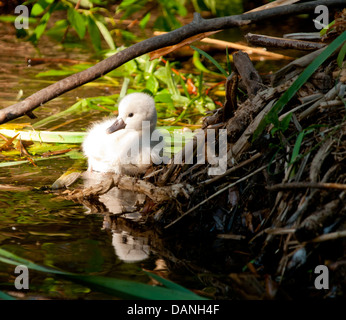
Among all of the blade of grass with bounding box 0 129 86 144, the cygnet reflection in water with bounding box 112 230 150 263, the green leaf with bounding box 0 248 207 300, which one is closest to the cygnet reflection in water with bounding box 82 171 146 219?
the cygnet reflection in water with bounding box 112 230 150 263

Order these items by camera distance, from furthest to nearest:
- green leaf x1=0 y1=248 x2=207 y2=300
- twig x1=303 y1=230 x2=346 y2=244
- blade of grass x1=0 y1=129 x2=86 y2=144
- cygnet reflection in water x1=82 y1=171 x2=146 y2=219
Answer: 1. blade of grass x1=0 y1=129 x2=86 y2=144
2. cygnet reflection in water x1=82 y1=171 x2=146 y2=219
3. twig x1=303 y1=230 x2=346 y2=244
4. green leaf x1=0 y1=248 x2=207 y2=300

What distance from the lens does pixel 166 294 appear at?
2164mm

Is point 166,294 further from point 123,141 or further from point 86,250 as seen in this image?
point 123,141

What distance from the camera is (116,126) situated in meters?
4.21

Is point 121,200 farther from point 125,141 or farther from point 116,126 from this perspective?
point 116,126

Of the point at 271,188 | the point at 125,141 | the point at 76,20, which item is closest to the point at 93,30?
the point at 76,20

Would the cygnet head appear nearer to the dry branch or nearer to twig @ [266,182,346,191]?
the dry branch

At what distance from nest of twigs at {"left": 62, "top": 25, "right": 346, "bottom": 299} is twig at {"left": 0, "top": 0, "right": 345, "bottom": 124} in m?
0.26

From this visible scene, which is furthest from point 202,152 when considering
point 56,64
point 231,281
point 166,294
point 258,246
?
point 56,64

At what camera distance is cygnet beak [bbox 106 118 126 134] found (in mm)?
4184

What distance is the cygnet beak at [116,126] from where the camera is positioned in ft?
13.7

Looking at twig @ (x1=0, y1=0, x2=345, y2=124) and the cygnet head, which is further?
the cygnet head

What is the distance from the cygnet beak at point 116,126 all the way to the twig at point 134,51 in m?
1.03

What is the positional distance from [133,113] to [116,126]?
5.8 inches
